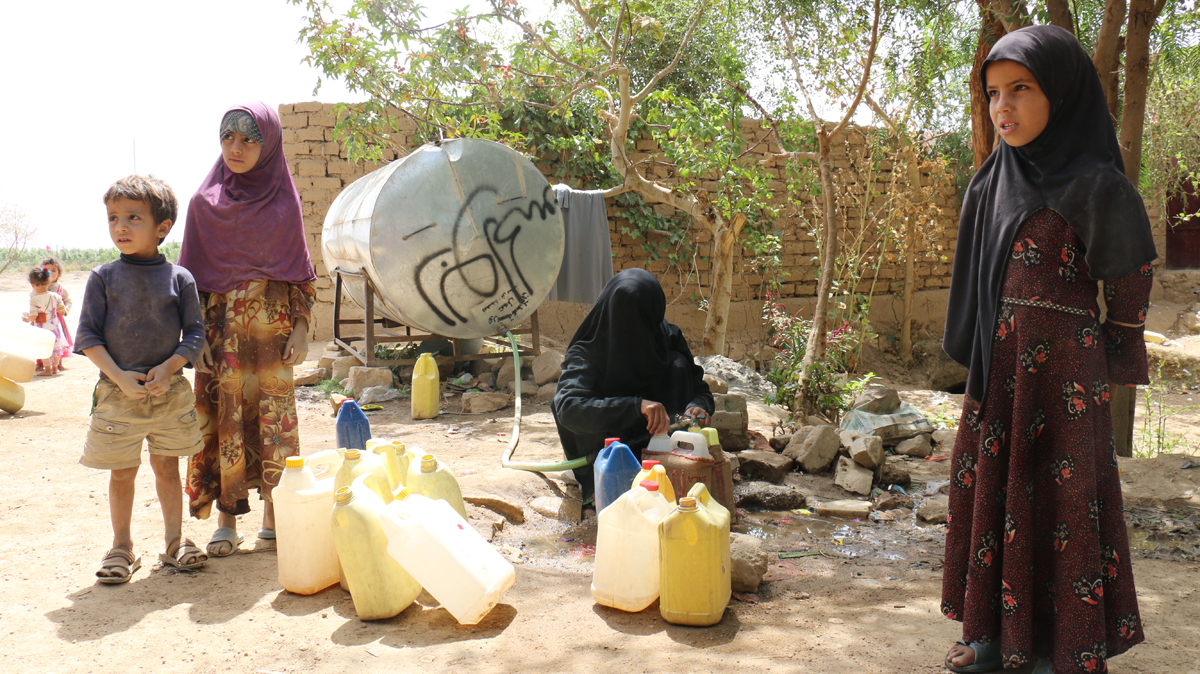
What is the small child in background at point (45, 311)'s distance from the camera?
23.5ft

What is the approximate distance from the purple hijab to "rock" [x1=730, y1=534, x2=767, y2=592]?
1.80 meters

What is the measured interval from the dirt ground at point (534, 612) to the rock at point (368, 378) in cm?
291

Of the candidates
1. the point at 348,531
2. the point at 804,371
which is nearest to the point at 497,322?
the point at 804,371

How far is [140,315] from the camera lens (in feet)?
7.75

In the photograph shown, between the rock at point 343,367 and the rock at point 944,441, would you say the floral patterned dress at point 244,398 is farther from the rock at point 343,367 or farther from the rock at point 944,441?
the rock at point 343,367

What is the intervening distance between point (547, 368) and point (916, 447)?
9.67 ft

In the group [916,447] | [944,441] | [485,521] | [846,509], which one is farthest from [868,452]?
[485,521]

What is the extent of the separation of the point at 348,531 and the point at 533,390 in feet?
13.3

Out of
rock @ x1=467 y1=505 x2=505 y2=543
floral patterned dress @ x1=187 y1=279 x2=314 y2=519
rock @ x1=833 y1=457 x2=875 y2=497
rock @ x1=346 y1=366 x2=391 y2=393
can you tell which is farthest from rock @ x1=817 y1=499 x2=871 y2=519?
rock @ x1=346 y1=366 x2=391 y2=393

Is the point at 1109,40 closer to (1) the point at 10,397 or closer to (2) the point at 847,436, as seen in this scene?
(2) the point at 847,436

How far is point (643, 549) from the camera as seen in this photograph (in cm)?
224

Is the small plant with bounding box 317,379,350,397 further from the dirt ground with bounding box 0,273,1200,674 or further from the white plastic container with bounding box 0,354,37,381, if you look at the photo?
the dirt ground with bounding box 0,273,1200,674

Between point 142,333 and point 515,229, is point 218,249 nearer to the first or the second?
point 142,333

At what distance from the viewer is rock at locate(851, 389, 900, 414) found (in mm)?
4855
